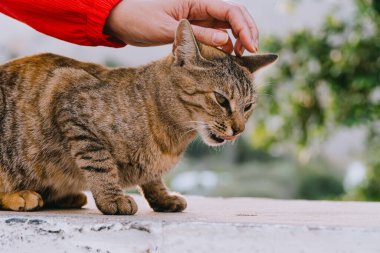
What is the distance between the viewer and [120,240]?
1409 millimetres

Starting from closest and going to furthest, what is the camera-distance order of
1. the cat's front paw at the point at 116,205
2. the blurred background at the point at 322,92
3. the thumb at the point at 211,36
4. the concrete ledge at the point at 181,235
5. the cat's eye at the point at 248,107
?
1. the concrete ledge at the point at 181,235
2. the cat's front paw at the point at 116,205
3. the thumb at the point at 211,36
4. the cat's eye at the point at 248,107
5. the blurred background at the point at 322,92

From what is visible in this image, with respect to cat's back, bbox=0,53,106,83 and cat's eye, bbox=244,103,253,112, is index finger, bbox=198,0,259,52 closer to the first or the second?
cat's eye, bbox=244,103,253,112

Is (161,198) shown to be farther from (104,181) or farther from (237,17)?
(237,17)

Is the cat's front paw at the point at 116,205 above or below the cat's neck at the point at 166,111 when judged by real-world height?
below

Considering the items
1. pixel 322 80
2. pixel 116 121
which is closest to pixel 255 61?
pixel 116 121

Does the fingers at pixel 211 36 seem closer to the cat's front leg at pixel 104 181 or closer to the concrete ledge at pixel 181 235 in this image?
the cat's front leg at pixel 104 181

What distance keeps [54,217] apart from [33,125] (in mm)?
481

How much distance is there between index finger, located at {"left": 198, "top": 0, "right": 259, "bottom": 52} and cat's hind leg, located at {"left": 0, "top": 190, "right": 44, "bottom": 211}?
0.80 metres

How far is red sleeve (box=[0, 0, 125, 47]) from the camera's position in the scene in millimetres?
1885

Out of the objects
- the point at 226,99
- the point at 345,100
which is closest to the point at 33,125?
the point at 226,99

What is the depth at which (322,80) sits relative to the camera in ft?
16.2

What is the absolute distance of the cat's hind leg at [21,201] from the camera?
1748 millimetres

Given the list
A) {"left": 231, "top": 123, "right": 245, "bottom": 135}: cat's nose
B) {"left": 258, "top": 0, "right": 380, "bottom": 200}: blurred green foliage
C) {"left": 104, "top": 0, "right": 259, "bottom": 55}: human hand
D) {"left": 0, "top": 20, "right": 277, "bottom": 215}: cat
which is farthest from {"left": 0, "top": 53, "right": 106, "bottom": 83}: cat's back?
{"left": 258, "top": 0, "right": 380, "bottom": 200}: blurred green foliage

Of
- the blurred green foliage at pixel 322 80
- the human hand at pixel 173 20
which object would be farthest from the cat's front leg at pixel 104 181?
the blurred green foliage at pixel 322 80
